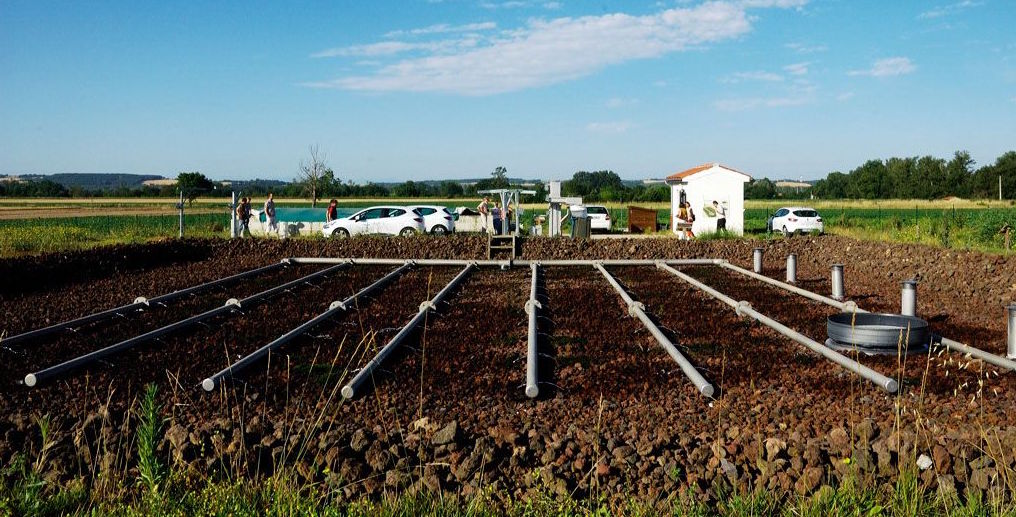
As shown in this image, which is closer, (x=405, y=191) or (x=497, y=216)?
(x=497, y=216)

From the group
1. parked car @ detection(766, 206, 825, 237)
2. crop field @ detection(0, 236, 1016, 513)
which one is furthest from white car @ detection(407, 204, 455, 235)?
crop field @ detection(0, 236, 1016, 513)

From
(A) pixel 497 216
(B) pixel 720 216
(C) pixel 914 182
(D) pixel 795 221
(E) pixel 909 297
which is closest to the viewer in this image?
(E) pixel 909 297

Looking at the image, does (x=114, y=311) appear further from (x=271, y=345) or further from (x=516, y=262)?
(x=516, y=262)

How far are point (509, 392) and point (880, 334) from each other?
3.90 m

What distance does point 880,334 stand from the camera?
834cm

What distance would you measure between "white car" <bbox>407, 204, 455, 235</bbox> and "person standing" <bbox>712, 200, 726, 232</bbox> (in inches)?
327

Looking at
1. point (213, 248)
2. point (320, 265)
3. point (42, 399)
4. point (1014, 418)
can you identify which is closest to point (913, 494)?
point (1014, 418)

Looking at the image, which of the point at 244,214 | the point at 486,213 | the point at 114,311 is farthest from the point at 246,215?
the point at 114,311

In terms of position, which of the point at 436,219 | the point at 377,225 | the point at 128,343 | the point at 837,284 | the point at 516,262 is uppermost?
the point at 436,219

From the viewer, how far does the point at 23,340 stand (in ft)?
30.5

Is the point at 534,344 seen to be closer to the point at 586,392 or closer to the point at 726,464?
the point at 586,392

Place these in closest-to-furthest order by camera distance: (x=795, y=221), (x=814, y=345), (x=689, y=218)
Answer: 1. (x=814, y=345)
2. (x=689, y=218)
3. (x=795, y=221)

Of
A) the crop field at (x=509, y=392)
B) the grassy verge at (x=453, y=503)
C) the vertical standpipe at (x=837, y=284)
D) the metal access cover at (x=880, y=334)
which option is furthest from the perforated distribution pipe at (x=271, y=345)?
the vertical standpipe at (x=837, y=284)

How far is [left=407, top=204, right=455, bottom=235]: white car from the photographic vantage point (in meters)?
26.9
